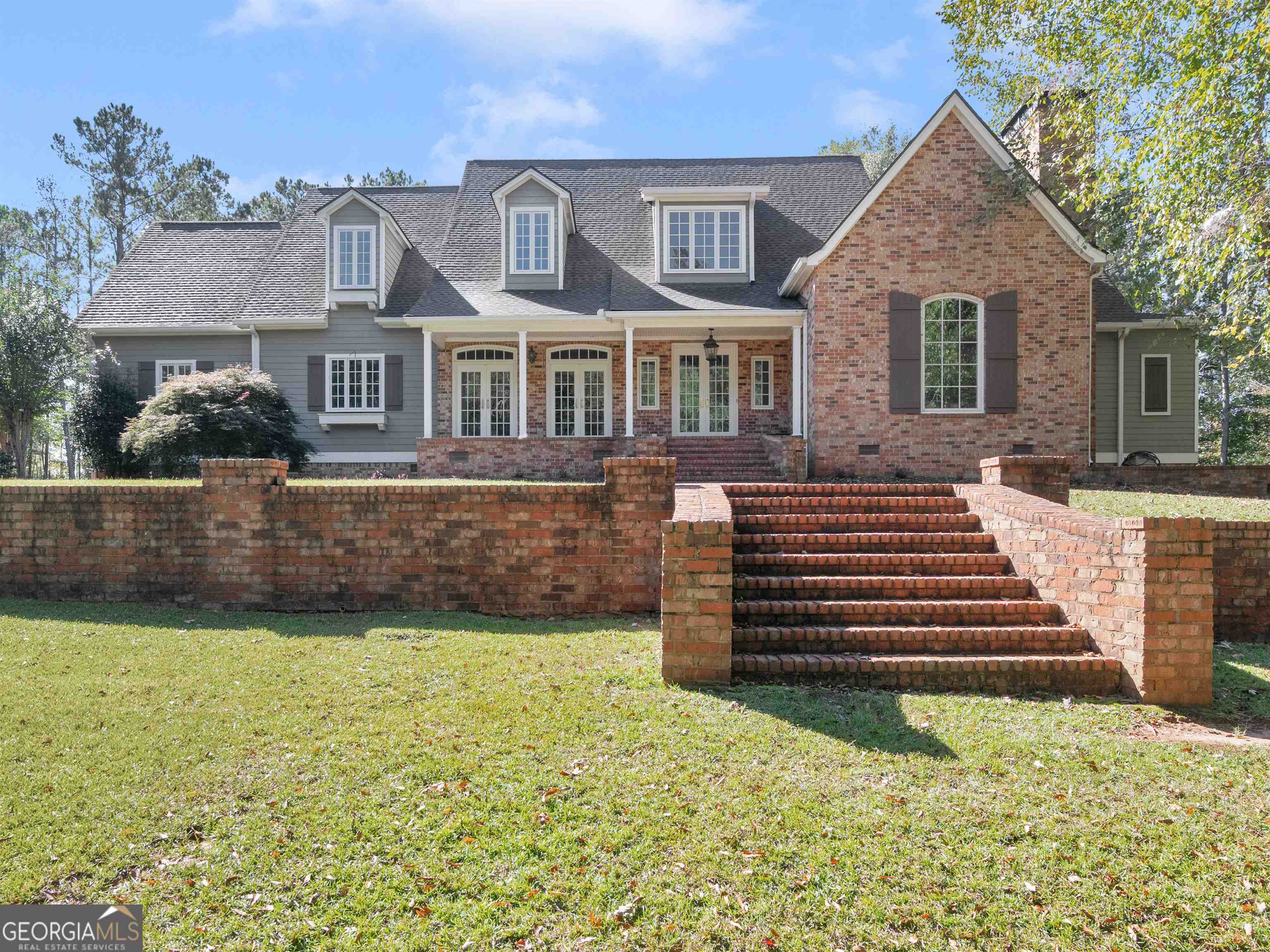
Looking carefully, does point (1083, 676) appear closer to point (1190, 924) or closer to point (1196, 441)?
point (1190, 924)

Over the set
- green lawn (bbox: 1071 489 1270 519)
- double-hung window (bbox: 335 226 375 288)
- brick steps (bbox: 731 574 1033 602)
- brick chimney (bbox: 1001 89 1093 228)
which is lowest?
brick steps (bbox: 731 574 1033 602)

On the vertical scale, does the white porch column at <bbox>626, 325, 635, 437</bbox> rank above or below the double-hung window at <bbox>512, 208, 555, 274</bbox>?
below

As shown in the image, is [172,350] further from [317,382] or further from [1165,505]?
[1165,505]

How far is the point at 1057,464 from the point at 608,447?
8.36 m

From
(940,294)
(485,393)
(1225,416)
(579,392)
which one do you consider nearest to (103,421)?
(485,393)

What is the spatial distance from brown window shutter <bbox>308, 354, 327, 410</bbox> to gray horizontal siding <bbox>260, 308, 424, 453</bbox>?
0.31ft

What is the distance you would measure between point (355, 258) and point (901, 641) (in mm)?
15320

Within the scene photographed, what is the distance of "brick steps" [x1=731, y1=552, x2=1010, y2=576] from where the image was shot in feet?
20.2

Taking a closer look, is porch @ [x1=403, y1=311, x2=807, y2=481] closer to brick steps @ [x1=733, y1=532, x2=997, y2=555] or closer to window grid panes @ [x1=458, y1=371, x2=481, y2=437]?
window grid panes @ [x1=458, y1=371, x2=481, y2=437]

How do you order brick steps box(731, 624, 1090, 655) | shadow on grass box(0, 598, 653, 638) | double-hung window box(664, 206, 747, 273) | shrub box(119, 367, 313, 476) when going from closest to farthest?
1. brick steps box(731, 624, 1090, 655)
2. shadow on grass box(0, 598, 653, 638)
3. shrub box(119, 367, 313, 476)
4. double-hung window box(664, 206, 747, 273)

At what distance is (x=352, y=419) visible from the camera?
54.3ft

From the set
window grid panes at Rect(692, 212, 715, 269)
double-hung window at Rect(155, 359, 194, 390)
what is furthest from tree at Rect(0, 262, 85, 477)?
window grid panes at Rect(692, 212, 715, 269)

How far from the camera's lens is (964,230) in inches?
516

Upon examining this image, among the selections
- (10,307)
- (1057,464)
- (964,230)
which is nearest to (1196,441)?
(964,230)
